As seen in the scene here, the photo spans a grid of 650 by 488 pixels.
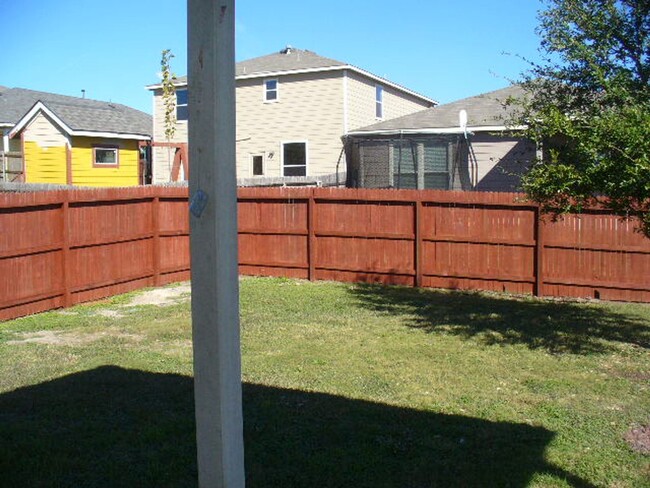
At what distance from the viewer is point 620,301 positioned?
12336 millimetres

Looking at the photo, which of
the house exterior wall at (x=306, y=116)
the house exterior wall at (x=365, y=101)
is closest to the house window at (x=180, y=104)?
the house exterior wall at (x=306, y=116)

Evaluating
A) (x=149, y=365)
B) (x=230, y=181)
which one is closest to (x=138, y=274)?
(x=149, y=365)

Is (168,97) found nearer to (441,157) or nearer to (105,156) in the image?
(105,156)

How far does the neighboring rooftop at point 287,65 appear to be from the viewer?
84.4 ft

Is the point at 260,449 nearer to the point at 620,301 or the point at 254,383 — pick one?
the point at 254,383

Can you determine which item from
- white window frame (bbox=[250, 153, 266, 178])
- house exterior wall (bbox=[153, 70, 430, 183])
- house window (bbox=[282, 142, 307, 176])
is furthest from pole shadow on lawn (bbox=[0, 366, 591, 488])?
white window frame (bbox=[250, 153, 266, 178])

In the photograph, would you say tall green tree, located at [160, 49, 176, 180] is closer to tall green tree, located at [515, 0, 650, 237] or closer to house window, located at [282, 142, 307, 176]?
house window, located at [282, 142, 307, 176]

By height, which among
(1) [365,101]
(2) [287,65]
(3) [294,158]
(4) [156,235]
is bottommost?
(4) [156,235]

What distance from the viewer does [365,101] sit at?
26828 millimetres

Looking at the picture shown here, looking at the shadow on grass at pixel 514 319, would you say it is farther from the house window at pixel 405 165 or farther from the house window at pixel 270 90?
the house window at pixel 270 90

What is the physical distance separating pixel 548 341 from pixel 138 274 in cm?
792

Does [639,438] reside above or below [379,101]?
below

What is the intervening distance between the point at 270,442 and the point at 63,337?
16.8ft

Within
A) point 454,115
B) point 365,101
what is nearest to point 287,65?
point 365,101
